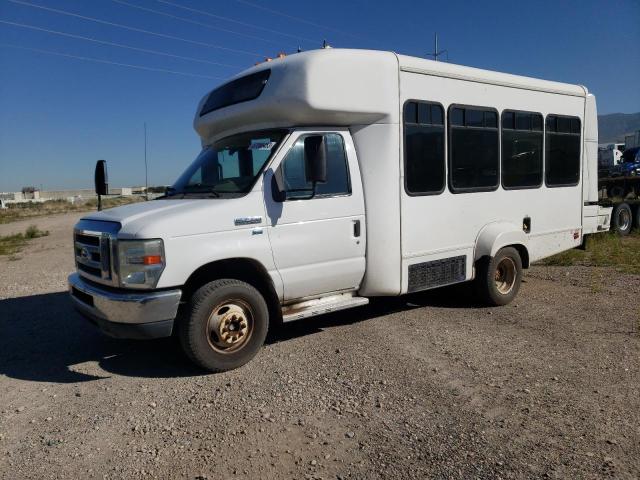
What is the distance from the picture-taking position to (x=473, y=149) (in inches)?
266

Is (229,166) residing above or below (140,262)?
above

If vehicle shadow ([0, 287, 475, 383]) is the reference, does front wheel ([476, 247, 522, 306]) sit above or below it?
above

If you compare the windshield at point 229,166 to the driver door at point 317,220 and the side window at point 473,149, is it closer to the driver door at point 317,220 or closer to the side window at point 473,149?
the driver door at point 317,220

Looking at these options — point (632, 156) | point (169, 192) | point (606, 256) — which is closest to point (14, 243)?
point (169, 192)

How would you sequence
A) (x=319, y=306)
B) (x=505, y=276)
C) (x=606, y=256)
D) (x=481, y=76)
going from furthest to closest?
(x=606, y=256) < (x=505, y=276) < (x=481, y=76) < (x=319, y=306)

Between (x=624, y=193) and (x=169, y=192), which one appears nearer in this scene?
(x=169, y=192)

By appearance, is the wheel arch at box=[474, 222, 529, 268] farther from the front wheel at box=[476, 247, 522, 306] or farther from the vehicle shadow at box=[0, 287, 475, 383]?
the vehicle shadow at box=[0, 287, 475, 383]

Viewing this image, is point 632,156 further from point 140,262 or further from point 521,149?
point 140,262

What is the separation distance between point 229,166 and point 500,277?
4.20 metres

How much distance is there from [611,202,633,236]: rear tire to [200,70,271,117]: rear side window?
11.4 meters

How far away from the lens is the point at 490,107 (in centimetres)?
689

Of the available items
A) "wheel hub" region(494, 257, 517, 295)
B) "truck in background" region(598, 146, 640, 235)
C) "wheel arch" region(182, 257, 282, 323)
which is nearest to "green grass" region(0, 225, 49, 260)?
"wheel arch" region(182, 257, 282, 323)

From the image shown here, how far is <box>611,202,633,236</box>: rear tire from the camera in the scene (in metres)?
13.6

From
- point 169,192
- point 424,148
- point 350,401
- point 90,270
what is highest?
point 424,148
